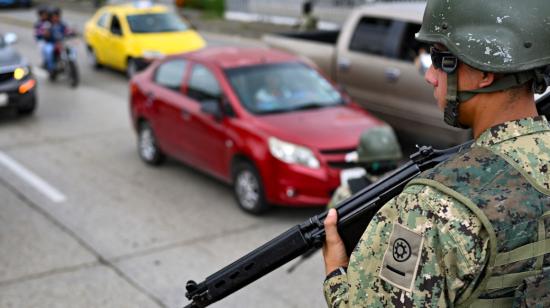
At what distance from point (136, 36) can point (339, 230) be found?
521 inches

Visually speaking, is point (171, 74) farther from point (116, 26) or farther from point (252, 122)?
point (116, 26)

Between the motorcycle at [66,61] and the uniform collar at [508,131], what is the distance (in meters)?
13.2

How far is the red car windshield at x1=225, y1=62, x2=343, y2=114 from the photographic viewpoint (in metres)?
8.16

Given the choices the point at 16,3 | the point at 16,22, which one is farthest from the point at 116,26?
the point at 16,3

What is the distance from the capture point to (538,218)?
6.56 ft

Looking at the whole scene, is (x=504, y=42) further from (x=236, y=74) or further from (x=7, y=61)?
(x=7, y=61)

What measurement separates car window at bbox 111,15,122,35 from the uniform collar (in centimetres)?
1377

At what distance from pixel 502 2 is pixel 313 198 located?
533 cm

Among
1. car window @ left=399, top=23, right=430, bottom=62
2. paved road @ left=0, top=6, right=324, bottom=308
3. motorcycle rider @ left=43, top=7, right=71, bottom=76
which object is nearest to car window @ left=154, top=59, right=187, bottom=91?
paved road @ left=0, top=6, right=324, bottom=308

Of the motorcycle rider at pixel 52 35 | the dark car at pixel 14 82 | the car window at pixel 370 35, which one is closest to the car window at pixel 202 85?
the car window at pixel 370 35

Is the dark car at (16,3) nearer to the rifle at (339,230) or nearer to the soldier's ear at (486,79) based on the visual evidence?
the rifle at (339,230)

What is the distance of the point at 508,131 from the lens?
2078mm

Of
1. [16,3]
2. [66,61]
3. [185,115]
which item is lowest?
[16,3]

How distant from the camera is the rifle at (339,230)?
7.62 feet
